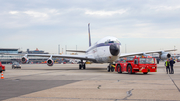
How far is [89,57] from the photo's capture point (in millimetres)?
34562

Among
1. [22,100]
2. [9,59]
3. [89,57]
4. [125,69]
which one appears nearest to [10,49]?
[9,59]

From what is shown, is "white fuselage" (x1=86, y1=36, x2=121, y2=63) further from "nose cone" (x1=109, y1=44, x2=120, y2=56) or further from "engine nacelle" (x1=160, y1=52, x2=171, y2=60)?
"engine nacelle" (x1=160, y1=52, x2=171, y2=60)

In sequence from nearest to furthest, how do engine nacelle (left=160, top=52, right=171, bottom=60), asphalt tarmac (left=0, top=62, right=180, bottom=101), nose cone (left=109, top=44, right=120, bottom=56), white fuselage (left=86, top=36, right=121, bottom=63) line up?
asphalt tarmac (left=0, top=62, right=180, bottom=101)
nose cone (left=109, top=44, right=120, bottom=56)
white fuselage (left=86, top=36, right=121, bottom=63)
engine nacelle (left=160, top=52, right=171, bottom=60)

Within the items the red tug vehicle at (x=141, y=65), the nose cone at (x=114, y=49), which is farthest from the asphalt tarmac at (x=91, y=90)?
the nose cone at (x=114, y=49)

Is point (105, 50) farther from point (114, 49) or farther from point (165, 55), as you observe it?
point (165, 55)

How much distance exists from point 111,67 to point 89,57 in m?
6.49

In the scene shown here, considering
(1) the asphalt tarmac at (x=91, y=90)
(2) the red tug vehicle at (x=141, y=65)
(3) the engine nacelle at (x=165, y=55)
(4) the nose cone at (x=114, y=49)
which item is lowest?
(1) the asphalt tarmac at (x=91, y=90)

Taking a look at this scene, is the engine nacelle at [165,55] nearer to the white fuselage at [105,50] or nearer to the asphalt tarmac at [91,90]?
the white fuselage at [105,50]

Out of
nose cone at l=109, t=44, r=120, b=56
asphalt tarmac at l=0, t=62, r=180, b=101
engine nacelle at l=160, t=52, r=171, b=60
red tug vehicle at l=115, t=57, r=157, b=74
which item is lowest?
asphalt tarmac at l=0, t=62, r=180, b=101

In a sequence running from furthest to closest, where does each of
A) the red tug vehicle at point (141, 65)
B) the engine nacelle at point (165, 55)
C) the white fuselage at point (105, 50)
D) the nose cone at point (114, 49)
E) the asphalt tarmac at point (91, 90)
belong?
the engine nacelle at point (165, 55) < the white fuselage at point (105, 50) < the nose cone at point (114, 49) < the red tug vehicle at point (141, 65) < the asphalt tarmac at point (91, 90)

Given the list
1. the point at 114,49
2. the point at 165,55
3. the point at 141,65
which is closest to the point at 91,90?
the point at 141,65

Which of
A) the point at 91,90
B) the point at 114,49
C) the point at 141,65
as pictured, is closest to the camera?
the point at 91,90

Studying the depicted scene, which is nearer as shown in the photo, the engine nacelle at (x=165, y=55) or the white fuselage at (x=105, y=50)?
the white fuselage at (x=105, y=50)

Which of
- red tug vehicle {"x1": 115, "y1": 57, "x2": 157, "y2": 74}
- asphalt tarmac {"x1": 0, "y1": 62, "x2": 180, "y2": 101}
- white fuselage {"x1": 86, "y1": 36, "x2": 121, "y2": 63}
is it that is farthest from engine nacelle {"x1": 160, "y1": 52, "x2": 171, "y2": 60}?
asphalt tarmac {"x1": 0, "y1": 62, "x2": 180, "y2": 101}
